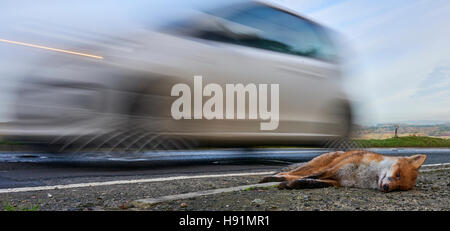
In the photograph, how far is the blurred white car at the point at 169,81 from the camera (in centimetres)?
348

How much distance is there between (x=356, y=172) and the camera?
2.80 meters

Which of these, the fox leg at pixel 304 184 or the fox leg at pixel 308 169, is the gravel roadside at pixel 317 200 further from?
the fox leg at pixel 308 169

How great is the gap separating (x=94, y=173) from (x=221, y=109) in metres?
1.69

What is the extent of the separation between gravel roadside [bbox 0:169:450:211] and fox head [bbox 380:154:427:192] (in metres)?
0.06

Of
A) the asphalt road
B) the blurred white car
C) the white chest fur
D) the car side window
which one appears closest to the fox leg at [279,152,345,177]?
the white chest fur

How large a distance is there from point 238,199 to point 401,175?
1.22 m

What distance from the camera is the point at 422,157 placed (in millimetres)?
2650

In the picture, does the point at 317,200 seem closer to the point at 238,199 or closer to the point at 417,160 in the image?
the point at 238,199

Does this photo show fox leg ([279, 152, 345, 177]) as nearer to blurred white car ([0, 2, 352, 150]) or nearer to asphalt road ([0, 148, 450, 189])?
asphalt road ([0, 148, 450, 189])

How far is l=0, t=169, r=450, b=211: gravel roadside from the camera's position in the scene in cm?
209

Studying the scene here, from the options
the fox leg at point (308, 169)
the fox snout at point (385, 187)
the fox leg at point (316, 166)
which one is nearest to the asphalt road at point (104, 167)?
the fox leg at point (308, 169)

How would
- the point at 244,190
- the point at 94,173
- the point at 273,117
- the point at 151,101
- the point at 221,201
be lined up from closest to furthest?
the point at 221,201 → the point at 244,190 → the point at 94,173 → the point at 151,101 → the point at 273,117
